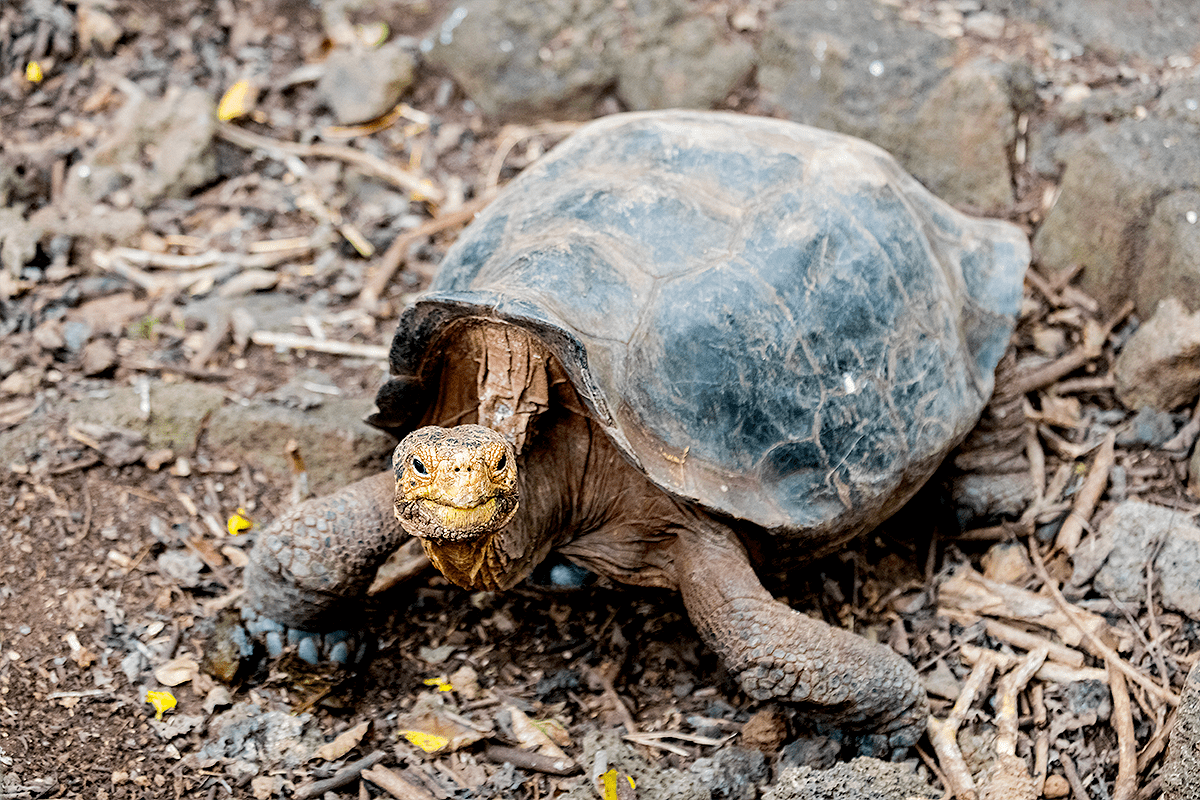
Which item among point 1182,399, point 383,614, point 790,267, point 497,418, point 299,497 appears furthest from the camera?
point 1182,399

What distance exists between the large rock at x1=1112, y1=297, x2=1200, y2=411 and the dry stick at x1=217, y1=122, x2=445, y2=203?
324 centimetres

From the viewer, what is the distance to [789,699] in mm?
3037

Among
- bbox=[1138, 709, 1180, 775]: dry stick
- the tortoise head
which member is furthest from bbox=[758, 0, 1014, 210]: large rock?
the tortoise head

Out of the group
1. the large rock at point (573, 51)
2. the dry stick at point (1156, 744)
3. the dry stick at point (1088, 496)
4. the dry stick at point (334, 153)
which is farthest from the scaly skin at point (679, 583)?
the large rock at point (573, 51)

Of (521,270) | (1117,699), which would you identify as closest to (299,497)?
(521,270)

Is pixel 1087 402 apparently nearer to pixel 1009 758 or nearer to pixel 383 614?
pixel 1009 758

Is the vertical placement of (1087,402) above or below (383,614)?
above

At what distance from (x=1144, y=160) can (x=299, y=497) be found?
3669mm

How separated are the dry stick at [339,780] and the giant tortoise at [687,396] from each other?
477mm

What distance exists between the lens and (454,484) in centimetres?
254

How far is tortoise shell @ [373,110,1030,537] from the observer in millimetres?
2988

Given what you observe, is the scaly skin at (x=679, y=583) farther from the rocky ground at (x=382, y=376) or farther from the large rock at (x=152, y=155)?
the large rock at (x=152, y=155)

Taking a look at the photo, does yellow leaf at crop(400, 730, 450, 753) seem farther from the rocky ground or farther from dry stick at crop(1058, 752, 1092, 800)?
dry stick at crop(1058, 752, 1092, 800)

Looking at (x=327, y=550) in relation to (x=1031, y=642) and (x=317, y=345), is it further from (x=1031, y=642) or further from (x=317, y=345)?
(x=1031, y=642)
